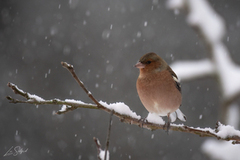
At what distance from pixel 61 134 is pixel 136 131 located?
2.68 metres

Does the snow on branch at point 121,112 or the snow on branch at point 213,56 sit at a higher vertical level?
the snow on branch at point 213,56

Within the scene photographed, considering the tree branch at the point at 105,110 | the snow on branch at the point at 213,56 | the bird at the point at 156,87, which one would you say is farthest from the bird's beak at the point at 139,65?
the tree branch at the point at 105,110

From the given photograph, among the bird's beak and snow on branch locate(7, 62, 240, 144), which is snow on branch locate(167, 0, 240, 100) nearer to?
the bird's beak

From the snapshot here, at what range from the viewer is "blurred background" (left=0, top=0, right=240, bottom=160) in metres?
Result: 9.23

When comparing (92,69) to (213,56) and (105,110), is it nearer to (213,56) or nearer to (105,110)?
(213,56)

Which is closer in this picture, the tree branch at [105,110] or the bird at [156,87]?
the tree branch at [105,110]

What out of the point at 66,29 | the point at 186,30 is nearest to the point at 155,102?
the point at 186,30

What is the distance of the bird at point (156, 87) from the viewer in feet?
8.03

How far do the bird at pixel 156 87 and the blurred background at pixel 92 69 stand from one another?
548 cm

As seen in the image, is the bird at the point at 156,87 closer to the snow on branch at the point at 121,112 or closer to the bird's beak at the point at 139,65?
the bird's beak at the point at 139,65

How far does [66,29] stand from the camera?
43.1 ft

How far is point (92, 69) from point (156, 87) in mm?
8572

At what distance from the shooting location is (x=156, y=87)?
96.7 inches

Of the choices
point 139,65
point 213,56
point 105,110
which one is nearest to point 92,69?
point 139,65
